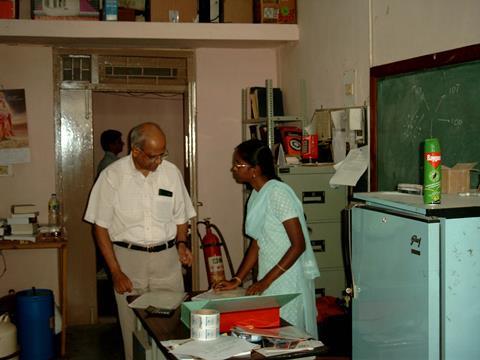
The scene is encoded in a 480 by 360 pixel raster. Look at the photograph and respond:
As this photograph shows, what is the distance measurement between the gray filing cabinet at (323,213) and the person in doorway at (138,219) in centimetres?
95

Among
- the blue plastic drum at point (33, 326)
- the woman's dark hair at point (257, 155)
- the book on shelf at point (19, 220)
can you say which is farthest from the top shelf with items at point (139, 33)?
the woman's dark hair at point (257, 155)

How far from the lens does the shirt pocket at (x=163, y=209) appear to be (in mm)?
3412

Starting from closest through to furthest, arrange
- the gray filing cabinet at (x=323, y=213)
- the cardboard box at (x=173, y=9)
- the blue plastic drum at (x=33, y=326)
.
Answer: the gray filing cabinet at (x=323, y=213) < the blue plastic drum at (x=33, y=326) < the cardboard box at (x=173, y=9)

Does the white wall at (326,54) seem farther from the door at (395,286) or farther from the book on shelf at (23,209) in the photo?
the book on shelf at (23,209)

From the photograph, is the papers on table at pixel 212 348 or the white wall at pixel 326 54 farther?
the white wall at pixel 326 54

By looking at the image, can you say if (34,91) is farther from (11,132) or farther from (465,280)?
(465,280)

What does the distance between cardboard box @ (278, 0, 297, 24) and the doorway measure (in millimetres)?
935

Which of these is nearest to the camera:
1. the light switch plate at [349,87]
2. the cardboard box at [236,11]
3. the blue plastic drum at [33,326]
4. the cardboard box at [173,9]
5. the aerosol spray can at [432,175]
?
the aerosol spray can at [432,175]

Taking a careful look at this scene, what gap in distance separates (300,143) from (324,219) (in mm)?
650

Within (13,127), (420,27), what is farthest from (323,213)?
(13,127)

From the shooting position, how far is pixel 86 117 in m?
5.27

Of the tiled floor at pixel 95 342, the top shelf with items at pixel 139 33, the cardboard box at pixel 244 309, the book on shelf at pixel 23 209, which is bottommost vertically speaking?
the tiled floor at pixel 95 342

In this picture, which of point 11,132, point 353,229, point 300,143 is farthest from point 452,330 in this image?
point 11,132

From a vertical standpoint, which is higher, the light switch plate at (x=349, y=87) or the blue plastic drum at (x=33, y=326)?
the light switch plate at (x=349, y=87)
